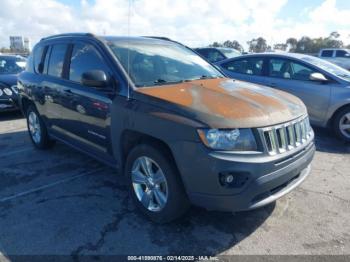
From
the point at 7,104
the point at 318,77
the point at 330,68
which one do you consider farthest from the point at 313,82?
the point at 7,104

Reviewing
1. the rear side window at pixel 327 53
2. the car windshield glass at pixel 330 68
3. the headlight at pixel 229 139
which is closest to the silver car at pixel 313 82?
the car windshield glass at pixel 330 68

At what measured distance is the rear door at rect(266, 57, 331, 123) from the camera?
19.8 ft

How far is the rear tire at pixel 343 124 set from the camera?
5.84m

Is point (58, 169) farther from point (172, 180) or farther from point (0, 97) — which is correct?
point (0, 97)

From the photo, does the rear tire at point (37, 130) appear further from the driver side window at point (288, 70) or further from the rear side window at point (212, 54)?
the rear side window at point (212, 54)

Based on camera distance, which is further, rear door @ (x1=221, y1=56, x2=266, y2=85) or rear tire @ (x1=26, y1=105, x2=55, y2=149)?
rear door @ (x1=221, y1=56, x2=266, y2=85)

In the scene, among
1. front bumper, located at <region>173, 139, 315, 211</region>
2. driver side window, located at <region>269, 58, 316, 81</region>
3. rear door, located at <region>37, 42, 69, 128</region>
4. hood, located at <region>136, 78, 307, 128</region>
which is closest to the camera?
front bumper, located at <region>173, 139, 315, 211</region>

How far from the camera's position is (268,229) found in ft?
10.3

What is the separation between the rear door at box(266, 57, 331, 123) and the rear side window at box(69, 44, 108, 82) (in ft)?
13.6

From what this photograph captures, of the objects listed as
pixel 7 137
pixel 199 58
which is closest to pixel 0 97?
pixel 7 137

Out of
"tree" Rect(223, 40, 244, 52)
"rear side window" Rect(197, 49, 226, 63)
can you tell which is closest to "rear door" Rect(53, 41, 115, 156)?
"rear side window" Rect(197, 49, 226, 63)

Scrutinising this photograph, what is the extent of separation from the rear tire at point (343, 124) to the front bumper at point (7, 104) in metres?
7.45

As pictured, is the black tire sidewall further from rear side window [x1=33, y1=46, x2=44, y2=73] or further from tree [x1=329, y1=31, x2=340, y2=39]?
tree [x1=329, y1=31, x2=340, y2=39]

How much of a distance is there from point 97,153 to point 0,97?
5.43 metres
